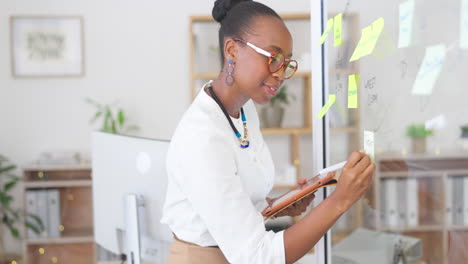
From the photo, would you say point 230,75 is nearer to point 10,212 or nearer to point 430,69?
point 430,69

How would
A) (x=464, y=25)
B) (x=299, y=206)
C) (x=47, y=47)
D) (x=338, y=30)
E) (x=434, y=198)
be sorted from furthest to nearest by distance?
(x=47, y=47)
(x=299, y=206)
(x=338, y=30)
(x=434, y=198)
(x=464, y=25)

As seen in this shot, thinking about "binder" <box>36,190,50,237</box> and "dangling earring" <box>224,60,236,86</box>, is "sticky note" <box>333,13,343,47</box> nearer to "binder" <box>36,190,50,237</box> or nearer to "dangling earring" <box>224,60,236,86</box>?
"dangling earring" <box>224,60,236,86</box>

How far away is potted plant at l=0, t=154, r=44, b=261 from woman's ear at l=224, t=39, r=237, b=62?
2842 millimetres

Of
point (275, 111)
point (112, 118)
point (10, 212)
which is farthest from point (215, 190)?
point (10, 212)

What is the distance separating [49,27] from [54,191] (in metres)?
1.26

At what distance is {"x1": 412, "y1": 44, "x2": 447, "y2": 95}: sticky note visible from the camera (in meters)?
0.82

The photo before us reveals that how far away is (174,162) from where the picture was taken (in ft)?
3.52

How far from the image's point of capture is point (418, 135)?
0.95 meters

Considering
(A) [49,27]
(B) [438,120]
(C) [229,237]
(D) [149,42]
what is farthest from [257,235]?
(A) [49,27]

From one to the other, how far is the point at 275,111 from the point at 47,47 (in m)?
1.82

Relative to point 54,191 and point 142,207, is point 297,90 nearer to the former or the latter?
point 54,191

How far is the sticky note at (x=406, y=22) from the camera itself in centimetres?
92

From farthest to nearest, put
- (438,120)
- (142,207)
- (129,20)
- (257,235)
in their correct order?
(129,20) < (142,207) < (257,235) < (438,120)

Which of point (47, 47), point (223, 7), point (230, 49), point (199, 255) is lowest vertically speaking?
point (199, 255)
